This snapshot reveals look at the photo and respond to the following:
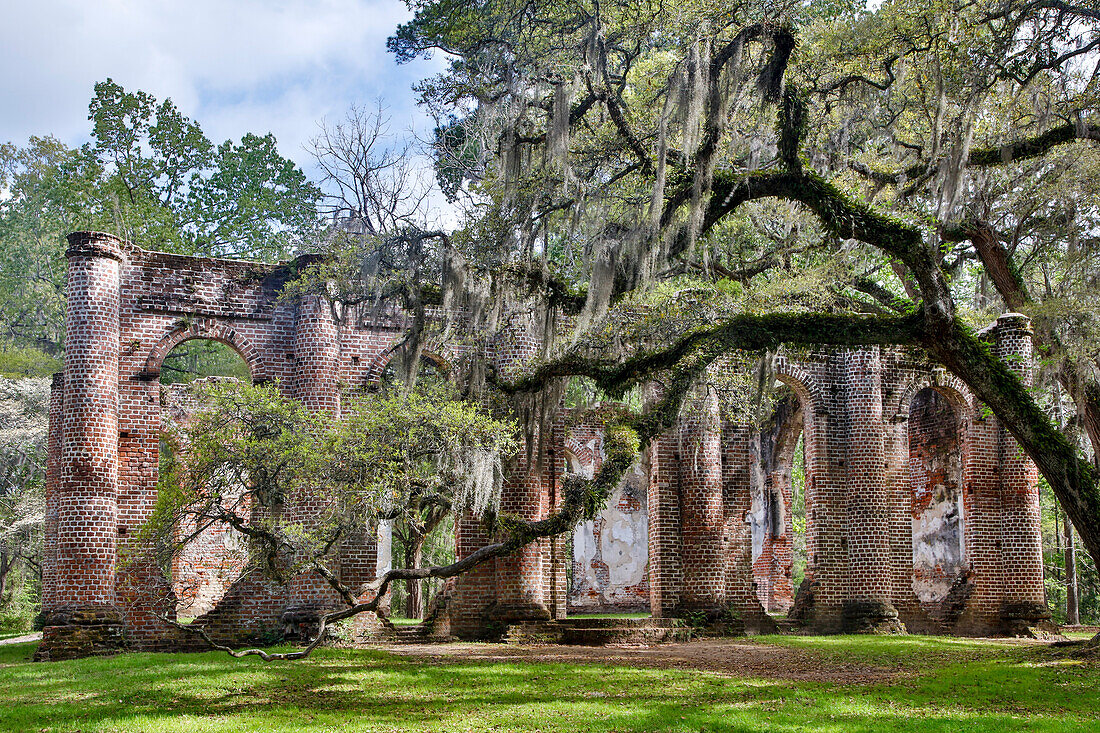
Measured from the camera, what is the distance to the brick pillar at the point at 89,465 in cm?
1512

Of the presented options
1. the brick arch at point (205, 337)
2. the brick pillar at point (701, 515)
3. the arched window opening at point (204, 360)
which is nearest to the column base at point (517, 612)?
the brick pillar at point (701, 515)

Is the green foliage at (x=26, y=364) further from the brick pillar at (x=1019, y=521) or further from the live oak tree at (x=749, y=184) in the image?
the brick pillar at (x=1019, y=521)

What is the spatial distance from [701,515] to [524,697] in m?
8.63

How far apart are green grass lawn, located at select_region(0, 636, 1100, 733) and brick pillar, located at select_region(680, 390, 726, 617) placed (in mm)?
4638

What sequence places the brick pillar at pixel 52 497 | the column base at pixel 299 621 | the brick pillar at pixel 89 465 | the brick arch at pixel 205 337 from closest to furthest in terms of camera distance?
the brick pillar at pixel 89 465 → the brick pillar at pixel 52 497 → the column base at pixel 299 621 → the brick arch at pixel 205 337

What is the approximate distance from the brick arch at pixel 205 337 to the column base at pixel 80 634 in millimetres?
3742

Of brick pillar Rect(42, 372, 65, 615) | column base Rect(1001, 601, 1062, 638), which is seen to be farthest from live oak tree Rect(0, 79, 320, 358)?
column base Rect(1001, 601, 1062, 638)

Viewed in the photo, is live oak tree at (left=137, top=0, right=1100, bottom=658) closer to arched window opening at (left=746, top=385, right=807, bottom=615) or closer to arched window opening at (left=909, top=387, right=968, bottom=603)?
arched window opening at (left=909, top=387, right=968, bottom=603)

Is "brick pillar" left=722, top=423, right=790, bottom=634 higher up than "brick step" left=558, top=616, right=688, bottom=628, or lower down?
higher up

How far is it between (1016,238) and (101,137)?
24165mm

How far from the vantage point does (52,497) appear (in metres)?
16.8

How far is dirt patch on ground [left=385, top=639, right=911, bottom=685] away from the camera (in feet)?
38.2

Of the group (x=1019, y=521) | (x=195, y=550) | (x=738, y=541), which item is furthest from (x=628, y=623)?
(x=195, y=550)

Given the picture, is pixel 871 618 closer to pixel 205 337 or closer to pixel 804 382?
pixel 804 382
